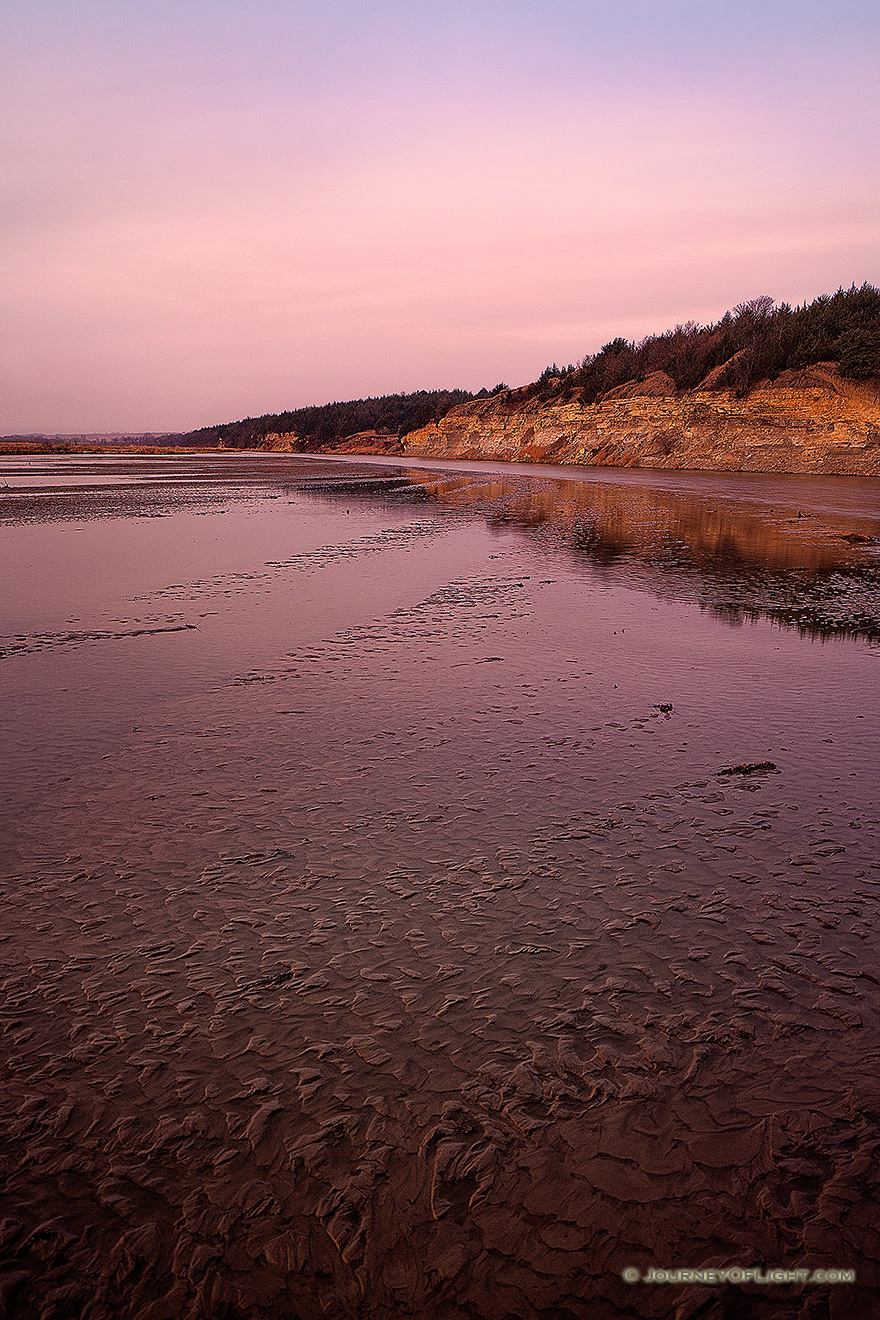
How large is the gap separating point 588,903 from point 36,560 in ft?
50.1

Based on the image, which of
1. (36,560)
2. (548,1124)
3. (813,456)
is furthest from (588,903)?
(813,456)

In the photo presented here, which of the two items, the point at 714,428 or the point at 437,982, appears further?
the point at 714,428

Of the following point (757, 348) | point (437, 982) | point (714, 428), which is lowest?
point (437, 982)

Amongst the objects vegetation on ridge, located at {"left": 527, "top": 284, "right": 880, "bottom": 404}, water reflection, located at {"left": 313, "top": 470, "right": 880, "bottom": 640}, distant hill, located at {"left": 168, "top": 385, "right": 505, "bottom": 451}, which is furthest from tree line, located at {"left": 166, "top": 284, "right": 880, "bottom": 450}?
distant hill, located at {"left": 168, "top": 385, "right": 505, "bottom": 451}

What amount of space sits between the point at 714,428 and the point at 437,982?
52015 millimetres

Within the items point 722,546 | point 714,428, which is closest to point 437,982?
point 722,546

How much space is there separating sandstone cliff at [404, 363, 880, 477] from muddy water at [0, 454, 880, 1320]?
4022 cm

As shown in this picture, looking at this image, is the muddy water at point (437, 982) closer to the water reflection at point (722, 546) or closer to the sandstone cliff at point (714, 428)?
the water reflection at point (722, 546)

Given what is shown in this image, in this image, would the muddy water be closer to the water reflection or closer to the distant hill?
the water reflection

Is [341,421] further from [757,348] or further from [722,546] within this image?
[722,546]

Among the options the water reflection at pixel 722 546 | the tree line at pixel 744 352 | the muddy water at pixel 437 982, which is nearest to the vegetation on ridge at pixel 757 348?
the tree line at pixel 744 352

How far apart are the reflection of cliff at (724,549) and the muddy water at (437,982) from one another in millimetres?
2867

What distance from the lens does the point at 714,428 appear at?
161 feet

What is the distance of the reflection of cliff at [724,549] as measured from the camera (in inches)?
446
